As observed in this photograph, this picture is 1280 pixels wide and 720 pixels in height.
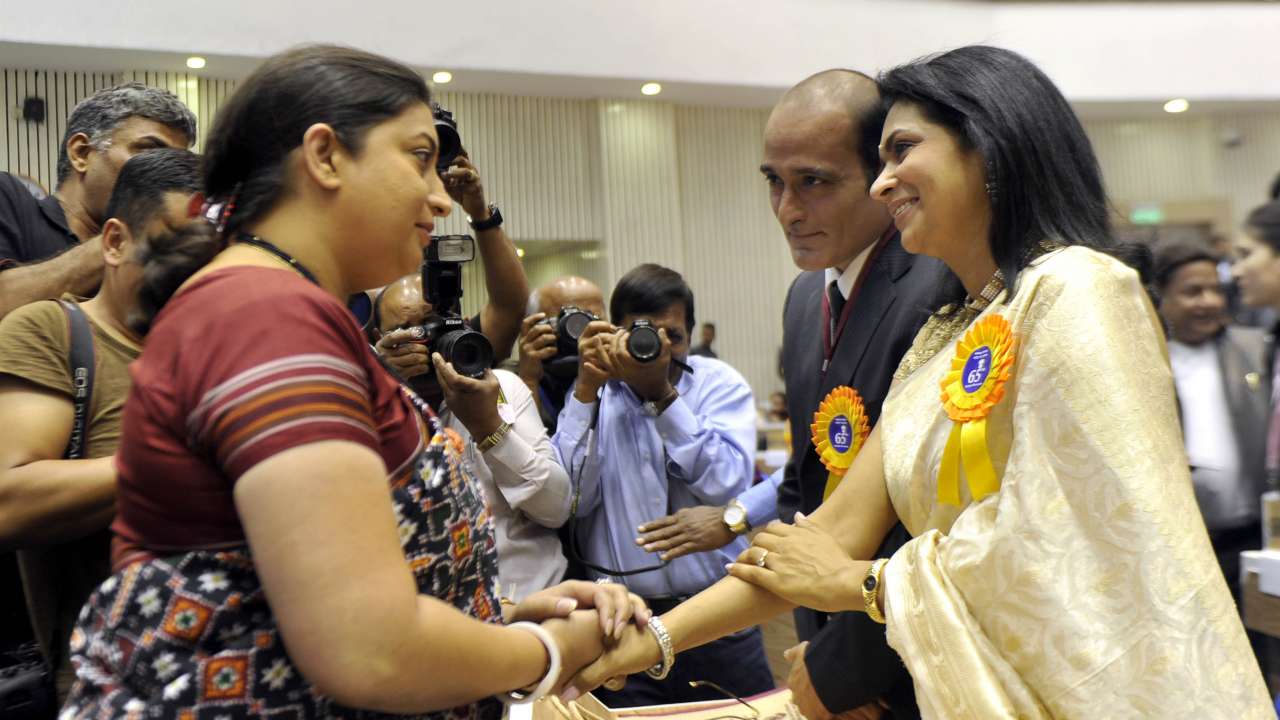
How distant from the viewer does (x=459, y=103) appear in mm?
9461

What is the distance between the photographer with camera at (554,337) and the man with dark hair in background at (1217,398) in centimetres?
184

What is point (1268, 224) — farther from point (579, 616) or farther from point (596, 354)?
point (579, 616)

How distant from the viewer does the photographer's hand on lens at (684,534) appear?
101 inches

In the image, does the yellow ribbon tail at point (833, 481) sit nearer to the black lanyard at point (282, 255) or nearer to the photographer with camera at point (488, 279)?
the photographer with camera at point (488, 279)

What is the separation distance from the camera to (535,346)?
115 inches

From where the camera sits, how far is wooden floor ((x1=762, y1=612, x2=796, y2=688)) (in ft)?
15.5

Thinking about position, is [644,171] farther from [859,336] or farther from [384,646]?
[384,646]

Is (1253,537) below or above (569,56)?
below

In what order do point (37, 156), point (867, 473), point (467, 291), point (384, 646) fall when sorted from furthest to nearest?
point (467, 291) < point (37, 156) < point (867, 473) < point (384, 646)

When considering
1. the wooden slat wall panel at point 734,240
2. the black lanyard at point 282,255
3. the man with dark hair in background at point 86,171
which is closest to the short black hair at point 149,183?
the man with dark hair in background at point 86,171

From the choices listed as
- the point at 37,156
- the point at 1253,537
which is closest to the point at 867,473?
the point at 1253,537

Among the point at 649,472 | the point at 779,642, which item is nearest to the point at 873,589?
the point at 649,472

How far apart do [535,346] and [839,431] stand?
118cm

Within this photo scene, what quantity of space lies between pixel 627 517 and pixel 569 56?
6.85 meters
